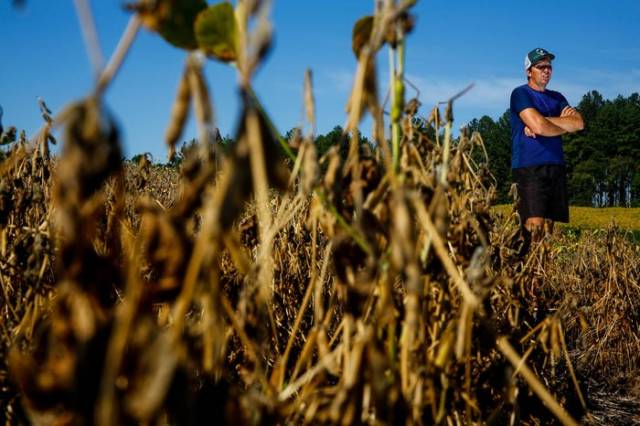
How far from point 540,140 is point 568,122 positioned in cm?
23

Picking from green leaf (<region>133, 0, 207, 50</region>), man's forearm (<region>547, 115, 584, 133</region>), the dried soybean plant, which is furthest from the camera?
man's forearm (<region>547, 115, 584, 133</region>)

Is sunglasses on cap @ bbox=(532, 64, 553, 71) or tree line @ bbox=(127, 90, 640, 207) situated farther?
tree line @ bbox=(127, 90, 640, 207)

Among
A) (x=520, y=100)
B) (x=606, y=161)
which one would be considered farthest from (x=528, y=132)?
(x=606, y=161)

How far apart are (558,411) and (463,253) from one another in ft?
1.59

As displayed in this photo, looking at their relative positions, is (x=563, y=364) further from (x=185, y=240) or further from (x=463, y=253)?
(x=185, y=240)

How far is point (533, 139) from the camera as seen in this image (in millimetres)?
3855

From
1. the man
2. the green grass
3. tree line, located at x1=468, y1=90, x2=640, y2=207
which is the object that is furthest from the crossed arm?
tree line, located at x1=468, y1=90, x2=640, y2=207

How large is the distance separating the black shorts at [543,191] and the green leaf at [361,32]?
326 centimetres

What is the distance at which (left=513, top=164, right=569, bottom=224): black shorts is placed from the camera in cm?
377

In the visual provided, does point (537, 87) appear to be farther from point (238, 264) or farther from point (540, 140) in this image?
point (238, 264)

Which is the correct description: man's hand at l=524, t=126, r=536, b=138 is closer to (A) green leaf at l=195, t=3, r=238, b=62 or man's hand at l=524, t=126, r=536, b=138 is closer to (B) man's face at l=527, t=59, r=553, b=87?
(B) man's face at l=527, t=59, r=553, b=87

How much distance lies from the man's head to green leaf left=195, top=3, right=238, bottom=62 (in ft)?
12.5

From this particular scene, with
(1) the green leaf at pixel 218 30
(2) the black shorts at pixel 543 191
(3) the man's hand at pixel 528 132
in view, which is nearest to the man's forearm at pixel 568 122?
(3) the man's hand at pixel 528 132

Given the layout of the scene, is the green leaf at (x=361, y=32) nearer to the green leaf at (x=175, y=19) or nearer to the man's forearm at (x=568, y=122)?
the green leaf at (x=175, y=19)
